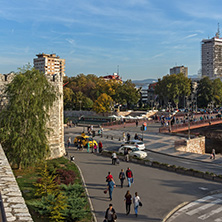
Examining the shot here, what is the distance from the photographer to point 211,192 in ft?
55.0

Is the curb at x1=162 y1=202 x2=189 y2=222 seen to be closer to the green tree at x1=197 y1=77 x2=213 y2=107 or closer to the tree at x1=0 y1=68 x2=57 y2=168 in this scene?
the tree at x1=0 y1=68 x2=57 y2=168

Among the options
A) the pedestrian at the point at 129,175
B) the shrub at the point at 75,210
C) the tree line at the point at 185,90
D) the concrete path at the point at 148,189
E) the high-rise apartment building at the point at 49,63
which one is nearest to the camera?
the shrub at the point at 75,210

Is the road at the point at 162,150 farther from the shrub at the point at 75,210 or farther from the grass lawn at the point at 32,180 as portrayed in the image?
the shrub at the point at 75,210

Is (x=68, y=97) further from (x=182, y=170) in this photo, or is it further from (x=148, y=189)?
(x=148, y=189)

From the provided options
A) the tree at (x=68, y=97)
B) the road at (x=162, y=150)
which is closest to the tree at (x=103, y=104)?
the tree at (x=68, y=97)

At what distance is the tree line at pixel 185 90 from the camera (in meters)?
93.2

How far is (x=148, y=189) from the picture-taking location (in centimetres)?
1692

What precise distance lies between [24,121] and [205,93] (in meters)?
90.5

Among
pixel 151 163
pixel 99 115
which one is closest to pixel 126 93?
pixel 99 115

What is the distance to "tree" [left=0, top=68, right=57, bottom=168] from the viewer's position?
61.8ft

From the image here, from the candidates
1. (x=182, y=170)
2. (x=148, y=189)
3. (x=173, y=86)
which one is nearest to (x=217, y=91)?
(x=173, y=86)

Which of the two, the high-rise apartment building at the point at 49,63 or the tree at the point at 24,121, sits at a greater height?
the high-rise apartment building at the point at 49,63

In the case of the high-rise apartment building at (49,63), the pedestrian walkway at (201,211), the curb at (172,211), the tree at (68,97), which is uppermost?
the high-rise apartment building at (49,63)

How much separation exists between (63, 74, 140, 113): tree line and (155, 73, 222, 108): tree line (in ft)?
33.0
